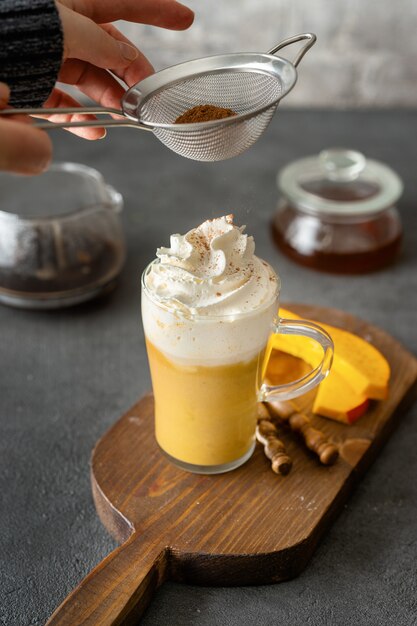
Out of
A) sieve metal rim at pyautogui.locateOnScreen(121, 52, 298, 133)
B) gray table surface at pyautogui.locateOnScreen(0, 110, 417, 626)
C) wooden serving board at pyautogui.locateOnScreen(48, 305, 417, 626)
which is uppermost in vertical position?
sieve metal rim at pyautogui.locateOnScreen(121, 52, 298, 133)

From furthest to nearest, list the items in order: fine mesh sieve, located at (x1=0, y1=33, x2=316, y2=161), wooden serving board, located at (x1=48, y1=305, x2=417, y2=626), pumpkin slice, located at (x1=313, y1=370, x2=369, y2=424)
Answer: pumpkin slice, located at (x1=313, y1=370, x2=369, y2=424), fine mesh sieve, located at (x1=0, y1=33, x2=316, y2=161), wooden serving board, located at (x1=48, y1=305, x2=417, y2=626)

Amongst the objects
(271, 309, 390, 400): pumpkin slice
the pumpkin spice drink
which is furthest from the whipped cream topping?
(271, 309, 390, 400): pumpkin slice

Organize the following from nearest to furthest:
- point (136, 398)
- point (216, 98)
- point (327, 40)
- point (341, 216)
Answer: point (216, 98) → point (136, 398) → point (341, 216) → point (327, 40)

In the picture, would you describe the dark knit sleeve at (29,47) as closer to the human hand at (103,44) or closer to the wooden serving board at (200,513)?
the human hand at (103,44)

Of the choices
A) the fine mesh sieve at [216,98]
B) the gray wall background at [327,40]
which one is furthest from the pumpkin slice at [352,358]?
the gray wall background at [327,40]

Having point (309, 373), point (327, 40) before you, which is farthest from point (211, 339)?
point (327, 40)

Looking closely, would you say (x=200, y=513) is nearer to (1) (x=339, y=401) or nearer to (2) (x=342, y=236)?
(1) (x=339, y=401)

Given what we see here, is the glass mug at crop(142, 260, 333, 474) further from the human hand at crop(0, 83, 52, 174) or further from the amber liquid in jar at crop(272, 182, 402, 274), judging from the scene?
the amber liquid in jar at crop(272, 182, 402, 274)
